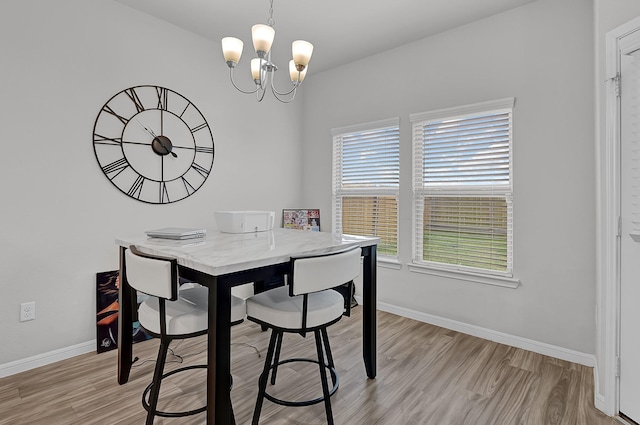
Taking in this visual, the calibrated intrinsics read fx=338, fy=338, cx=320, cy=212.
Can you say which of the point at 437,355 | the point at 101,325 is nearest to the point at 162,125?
the point at 101,325

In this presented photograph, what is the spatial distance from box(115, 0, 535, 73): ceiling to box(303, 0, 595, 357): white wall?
191mm

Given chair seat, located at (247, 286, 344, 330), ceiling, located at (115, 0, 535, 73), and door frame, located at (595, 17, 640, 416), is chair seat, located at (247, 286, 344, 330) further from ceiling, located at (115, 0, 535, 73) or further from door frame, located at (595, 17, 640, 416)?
ceiling, located at (115, 0, 535, 73)

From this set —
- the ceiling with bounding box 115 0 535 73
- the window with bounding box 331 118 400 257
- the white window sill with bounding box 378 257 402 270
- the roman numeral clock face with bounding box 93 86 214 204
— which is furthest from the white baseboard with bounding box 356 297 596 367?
the ceiling with bounding box 115 0 535 73

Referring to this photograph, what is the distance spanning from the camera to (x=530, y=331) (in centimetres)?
263

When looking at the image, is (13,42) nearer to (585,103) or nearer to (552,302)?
(585,103)

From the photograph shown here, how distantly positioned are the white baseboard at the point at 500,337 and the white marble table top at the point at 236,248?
1451mm

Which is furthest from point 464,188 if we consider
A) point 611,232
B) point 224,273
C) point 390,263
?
point 224,273

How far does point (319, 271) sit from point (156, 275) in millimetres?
696

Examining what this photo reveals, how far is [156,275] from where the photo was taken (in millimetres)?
1431

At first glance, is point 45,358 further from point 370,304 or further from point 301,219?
point 301,219

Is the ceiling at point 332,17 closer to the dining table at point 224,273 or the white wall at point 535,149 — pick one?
the white wall at point 535,149

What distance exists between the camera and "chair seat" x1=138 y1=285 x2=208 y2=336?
1.50m

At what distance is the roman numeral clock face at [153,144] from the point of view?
8.73 feet

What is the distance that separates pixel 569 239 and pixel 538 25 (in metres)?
1.62
